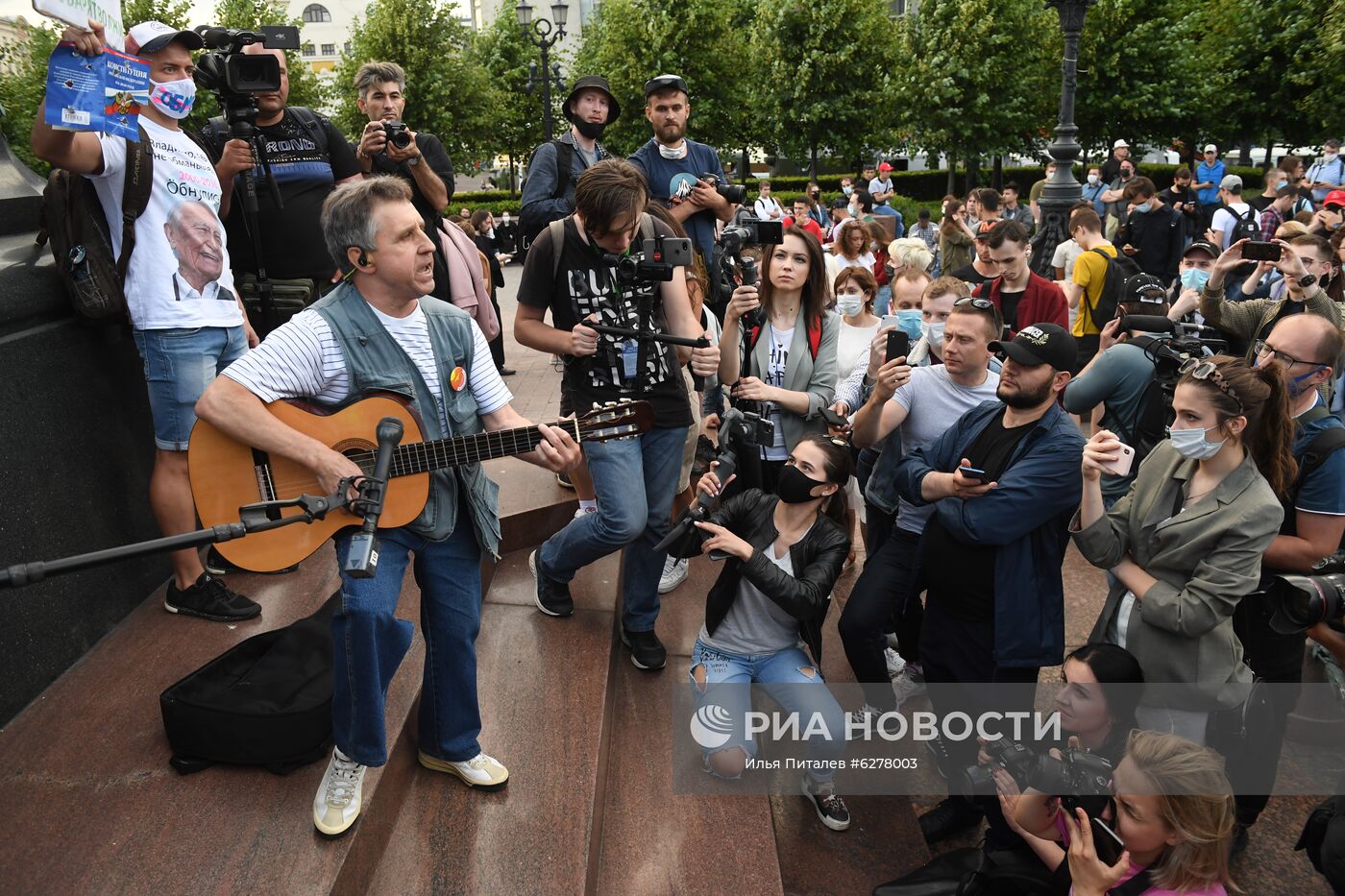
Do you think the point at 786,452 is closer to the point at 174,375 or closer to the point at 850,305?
the point at 850,305

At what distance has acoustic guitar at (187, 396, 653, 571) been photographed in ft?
9.24

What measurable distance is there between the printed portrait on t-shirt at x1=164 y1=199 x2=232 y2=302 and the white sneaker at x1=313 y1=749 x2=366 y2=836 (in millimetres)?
1967

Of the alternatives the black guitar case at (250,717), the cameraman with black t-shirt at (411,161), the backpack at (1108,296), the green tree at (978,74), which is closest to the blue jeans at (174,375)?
the black guitar case at (250,717)

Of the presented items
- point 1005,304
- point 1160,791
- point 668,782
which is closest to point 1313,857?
point 1160,791

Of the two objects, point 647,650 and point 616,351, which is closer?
point 616,351

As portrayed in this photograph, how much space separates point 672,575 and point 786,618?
1.37 metres

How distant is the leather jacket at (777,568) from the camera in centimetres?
369

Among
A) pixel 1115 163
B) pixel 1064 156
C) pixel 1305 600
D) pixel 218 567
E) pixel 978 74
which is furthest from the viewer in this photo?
pixel 978 74

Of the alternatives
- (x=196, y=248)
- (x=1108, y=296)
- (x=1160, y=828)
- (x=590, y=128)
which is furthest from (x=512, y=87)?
(x=1160, y=828)

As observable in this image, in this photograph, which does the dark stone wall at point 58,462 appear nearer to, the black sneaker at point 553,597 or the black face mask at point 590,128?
the black sneaker at point 553,597

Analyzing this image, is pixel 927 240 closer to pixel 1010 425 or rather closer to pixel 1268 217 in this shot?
pixel 1268 217

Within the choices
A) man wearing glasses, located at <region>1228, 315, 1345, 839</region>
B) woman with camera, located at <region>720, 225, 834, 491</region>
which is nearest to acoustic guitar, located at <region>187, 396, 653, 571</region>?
woman with camera, located at <region>720, 225, 834, 491</region>

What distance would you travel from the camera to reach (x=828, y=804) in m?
3.87

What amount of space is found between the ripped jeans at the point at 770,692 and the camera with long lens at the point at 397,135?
9.14 ft
